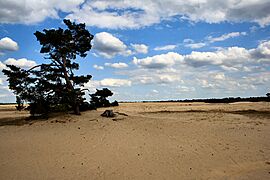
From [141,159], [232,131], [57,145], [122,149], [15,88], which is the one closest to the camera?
[141,159]

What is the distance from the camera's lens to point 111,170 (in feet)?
26.9

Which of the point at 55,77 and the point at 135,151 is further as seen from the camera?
the point at 55,77

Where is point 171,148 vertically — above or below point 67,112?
below

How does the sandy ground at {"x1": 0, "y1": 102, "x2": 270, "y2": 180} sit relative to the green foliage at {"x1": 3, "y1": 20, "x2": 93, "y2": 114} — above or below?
below

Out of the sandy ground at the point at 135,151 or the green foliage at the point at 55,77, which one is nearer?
the sandy ground at the point at 135,151

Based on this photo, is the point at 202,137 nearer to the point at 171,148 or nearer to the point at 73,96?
the point at 171,148

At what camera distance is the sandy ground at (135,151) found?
7.95m

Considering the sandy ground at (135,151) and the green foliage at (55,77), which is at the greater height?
the green foliage at (55,77)

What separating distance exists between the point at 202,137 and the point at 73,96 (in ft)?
32.9

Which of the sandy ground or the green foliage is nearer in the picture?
the sandy ground

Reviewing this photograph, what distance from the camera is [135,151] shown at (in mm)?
10148

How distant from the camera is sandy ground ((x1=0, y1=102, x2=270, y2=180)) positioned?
26.1 feet

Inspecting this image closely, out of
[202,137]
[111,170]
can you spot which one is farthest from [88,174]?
[202,137]

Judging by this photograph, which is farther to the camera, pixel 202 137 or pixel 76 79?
pixel 76 79
